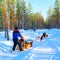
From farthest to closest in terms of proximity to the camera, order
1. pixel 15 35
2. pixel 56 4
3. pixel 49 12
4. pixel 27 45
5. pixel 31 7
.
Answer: pixel 49 12 < pixel 31 7 < pixel 56 4 < pixel 27 45 < pixel 15 35

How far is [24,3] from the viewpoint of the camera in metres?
89.7

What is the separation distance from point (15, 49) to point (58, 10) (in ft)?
252

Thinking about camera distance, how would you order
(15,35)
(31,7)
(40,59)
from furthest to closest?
(31,7) < (15,35) < (40,59)

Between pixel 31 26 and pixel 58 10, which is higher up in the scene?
pixel 58 10

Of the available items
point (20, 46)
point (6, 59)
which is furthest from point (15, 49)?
point (6, 59)

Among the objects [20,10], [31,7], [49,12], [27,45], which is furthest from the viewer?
[49,12]

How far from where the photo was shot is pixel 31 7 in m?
108

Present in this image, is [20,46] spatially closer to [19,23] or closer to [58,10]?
[19,23]

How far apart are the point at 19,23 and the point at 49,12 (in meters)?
Answer: 31.8

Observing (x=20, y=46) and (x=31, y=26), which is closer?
(x=20, y=46)

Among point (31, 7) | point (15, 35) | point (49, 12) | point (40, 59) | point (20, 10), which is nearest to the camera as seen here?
point (40, 59)

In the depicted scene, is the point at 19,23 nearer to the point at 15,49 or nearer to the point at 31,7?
the point at 31,7

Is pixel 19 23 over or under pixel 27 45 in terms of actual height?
under

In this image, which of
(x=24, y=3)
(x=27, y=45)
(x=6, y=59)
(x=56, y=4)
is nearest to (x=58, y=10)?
(x=56, y=4)
